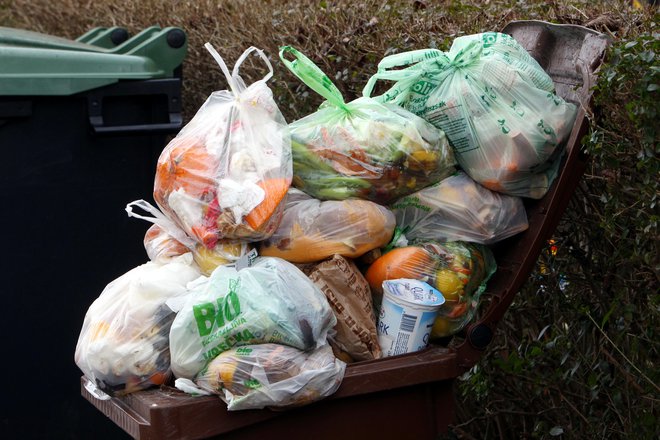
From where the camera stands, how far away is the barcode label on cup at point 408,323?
254cm

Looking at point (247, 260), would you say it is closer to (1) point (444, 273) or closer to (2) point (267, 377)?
(2) point (267, 377)

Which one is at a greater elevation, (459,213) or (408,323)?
(459,213)

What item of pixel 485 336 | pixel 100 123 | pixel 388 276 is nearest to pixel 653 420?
pixel 485 336

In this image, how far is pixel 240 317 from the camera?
2303 millimetres

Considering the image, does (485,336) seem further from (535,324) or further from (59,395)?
(59,395)

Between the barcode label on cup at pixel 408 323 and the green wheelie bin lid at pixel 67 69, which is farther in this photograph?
the green wheelie bin lid at pixel 67 69

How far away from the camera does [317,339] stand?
238 centimetres

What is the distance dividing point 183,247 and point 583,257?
121cm

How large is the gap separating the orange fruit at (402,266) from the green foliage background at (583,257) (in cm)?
50

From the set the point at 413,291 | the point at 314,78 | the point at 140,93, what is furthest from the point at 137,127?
the point at 413,291

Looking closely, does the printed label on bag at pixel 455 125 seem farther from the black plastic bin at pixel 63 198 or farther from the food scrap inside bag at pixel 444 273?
the black plastic bin at pixel 63 198

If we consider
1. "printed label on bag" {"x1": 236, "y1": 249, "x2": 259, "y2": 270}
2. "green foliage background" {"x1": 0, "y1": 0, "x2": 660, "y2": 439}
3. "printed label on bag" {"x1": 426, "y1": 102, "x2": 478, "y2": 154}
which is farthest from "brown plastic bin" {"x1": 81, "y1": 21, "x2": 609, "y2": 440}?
"printed label on bag" {"x1": 236, "y1": 249, "x2": 259, "y2": 270}

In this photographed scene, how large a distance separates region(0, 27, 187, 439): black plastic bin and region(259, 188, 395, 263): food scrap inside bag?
1.46 meters

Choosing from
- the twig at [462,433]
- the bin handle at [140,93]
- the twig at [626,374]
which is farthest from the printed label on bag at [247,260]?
the bin handle at [140,93]
